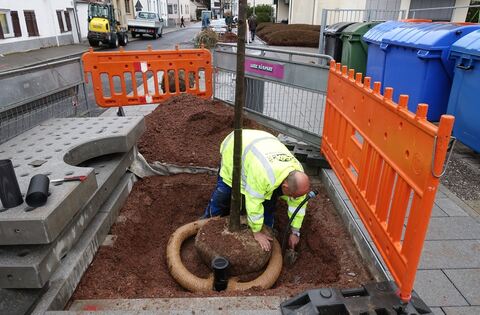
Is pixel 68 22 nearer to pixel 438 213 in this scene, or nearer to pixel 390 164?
pixel 438 213

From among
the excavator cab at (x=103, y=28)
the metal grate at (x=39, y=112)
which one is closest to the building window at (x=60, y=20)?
the excavator cab at (x=103, y=28)

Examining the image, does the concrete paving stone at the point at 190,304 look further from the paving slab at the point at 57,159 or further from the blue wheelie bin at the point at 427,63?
the blue wheelie bin at the point at 427,63

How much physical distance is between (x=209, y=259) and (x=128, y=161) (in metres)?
1.74

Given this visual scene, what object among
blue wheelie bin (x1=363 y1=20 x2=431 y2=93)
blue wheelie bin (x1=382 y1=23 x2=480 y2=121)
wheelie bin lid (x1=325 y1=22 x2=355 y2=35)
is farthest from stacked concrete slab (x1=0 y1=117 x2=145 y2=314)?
wheelie bin lid (x1=325 y1=22 x2=355 y2=35)

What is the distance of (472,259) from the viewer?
121 inches

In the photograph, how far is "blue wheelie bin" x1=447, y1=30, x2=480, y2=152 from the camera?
495cm

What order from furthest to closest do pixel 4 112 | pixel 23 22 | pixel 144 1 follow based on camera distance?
pixel 144 1, pixel 23 22, pixel 4 112

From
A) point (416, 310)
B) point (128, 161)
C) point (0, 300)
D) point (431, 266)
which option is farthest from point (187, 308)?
point (128, 161)

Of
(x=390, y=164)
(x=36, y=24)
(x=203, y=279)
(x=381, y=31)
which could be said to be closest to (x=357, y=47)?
(x=381, y=31)

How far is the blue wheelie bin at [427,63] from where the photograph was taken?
600 cm

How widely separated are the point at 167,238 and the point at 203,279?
91cm

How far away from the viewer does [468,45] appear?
5.20m

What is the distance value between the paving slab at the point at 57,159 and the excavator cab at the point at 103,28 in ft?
70.7

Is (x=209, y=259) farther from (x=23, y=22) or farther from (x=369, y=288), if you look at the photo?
(x=23, y=22)
